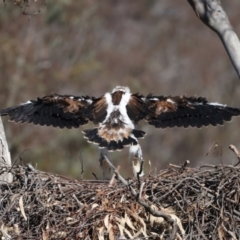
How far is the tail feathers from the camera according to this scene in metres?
9.02

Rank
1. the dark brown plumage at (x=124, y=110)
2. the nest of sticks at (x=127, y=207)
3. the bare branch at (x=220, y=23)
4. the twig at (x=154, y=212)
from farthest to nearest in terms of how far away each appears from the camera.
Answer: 1. the dark brown plumage at (x=124, y=110)
2. the bare branch at (x=220, y=23)
3. the nest of sticks at (x=127, y=207)
4. the twig at (x=154, y=212)

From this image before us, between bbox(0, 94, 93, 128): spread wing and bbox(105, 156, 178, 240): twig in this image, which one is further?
bbox(0, 94, 93, 128): spread wing

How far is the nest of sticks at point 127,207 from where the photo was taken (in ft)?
25.0

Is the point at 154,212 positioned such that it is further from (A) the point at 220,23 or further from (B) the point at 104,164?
(B) the point at 104,164

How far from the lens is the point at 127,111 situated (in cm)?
968

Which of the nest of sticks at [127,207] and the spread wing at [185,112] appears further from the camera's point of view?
the spread wing at [185,112]

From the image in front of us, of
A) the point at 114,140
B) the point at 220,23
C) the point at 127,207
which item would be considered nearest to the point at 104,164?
the point at 114,140

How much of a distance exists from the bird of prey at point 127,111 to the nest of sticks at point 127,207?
5.76 feet

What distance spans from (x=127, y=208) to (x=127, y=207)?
17mm

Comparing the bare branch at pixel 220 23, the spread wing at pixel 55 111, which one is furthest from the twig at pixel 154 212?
the spread wing at pixel 55 111

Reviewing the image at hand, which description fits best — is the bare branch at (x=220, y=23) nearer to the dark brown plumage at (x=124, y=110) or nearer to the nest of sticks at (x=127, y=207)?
the nest of sticks at (x=127, y=207)

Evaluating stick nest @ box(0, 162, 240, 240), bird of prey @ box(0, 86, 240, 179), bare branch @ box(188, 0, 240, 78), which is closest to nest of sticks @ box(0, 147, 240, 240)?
stick nest @ box(0, 162, 240, 240)

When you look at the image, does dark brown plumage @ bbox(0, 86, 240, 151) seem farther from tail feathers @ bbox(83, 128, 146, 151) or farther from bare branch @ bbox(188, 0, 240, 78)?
bare branch @ bbox(188, 0, 240, 78)

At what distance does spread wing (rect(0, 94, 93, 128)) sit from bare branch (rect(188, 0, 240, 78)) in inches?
87.6
